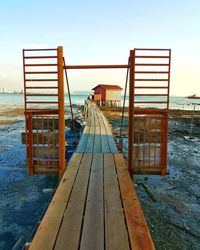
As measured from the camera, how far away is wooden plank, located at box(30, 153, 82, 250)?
8.37 feet

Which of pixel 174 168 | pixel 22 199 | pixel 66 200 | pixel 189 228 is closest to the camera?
pixel 66 200

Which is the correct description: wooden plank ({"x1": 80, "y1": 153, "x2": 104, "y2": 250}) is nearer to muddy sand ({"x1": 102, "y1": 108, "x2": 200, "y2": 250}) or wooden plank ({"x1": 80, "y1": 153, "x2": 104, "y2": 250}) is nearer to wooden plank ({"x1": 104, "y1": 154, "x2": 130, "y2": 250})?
wooden plank ({"x1": 104, "y1": 154, "x2": 130, "y2": 250})

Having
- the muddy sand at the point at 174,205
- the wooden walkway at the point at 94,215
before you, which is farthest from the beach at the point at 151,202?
the wooden walkway at the point at 94,215

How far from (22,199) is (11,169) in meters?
3.38

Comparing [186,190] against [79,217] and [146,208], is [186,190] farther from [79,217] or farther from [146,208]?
[79,217]

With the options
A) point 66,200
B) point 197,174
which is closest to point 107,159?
point 66,200

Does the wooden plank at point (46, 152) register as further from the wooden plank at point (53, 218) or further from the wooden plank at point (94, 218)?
the wooden plank at point (94, 218)

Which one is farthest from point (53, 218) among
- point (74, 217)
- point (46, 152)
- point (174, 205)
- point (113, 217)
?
point (174, 205)

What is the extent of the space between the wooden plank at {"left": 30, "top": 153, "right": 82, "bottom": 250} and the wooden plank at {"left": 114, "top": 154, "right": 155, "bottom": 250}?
0.89m

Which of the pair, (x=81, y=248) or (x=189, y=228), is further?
(x=189, y=228)

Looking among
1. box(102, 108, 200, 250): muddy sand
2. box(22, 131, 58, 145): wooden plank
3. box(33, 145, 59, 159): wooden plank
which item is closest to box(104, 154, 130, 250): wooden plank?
box(33, 145, 59, 159): wooden plank

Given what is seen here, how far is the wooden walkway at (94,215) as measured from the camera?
8.46 feet

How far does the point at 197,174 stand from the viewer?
10188mm

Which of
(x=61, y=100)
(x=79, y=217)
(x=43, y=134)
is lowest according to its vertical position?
(x=79, y=217)
